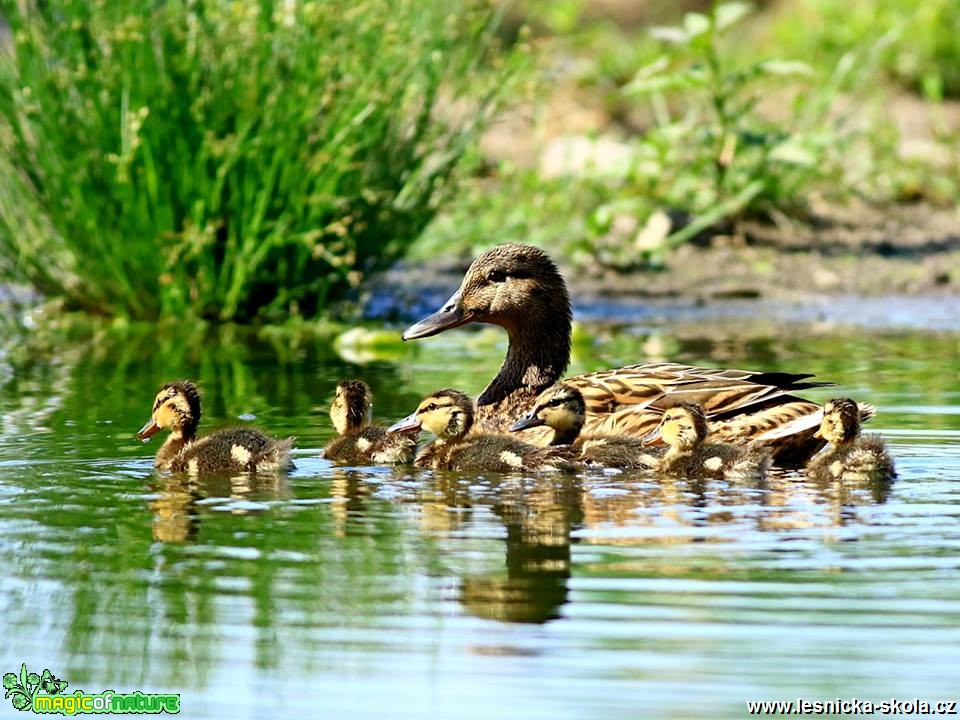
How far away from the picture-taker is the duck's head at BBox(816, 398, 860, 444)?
287 inches

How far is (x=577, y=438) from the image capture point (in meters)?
7.89

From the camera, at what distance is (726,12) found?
1399 cm

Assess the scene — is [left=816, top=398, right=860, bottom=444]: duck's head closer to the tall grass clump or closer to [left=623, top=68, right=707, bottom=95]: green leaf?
the tall grass clump

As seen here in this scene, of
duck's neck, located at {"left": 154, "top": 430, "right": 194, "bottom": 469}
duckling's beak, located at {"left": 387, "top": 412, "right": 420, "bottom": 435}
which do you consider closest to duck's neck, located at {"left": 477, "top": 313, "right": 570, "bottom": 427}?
duckling's beak, located at {"left": 387, "top": 412, "right": 420, "bottom": 435}

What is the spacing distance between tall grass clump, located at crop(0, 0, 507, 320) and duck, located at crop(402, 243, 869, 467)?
2457 mm

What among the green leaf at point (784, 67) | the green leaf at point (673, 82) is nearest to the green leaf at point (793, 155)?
the green leaf at point (784, 67)

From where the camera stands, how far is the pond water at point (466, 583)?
4.64m

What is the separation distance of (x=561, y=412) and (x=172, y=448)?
5.10 feet

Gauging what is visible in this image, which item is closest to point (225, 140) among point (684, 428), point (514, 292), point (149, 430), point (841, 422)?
point (514, 292)

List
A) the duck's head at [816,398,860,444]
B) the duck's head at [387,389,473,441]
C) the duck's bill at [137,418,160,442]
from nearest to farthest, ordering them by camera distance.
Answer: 1. the duck's head at [816,398,860,444]
2. the duck's head at [387,389,473,441]
3. the duck's bill at [137,418,160,442]

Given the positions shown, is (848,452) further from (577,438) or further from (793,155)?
(793,155)

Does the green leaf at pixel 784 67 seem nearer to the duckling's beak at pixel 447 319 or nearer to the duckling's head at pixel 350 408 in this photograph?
the duckling's beak at pixel 447 319

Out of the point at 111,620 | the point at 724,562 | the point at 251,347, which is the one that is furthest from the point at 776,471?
the point at 251,347

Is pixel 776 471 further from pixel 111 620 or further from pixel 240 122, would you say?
pixel 240 122
